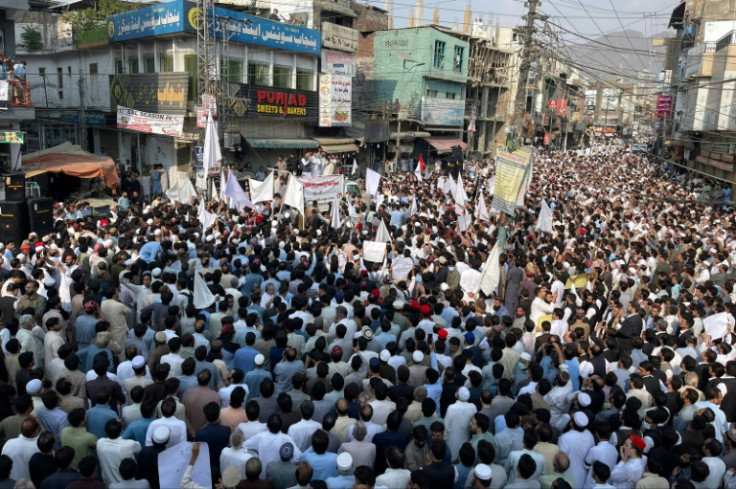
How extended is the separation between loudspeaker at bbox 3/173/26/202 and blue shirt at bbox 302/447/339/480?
35.3 ft

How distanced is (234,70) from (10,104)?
8.73m

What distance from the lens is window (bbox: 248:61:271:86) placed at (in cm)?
2388

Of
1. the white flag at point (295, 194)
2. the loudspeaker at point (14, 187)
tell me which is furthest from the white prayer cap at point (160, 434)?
the loudspeaker at point (14, 187)

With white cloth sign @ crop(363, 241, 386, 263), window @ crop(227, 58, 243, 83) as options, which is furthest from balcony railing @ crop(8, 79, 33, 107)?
white cloth sign @ crop(363, 241, 386, 263)

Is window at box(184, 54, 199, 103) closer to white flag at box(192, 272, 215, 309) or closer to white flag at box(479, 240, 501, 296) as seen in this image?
white flag at box(192, 272, 215, 309)

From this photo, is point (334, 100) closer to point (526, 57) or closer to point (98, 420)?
point (526, 57)

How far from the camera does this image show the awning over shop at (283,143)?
23.8 m

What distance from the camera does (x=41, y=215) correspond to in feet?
39.8

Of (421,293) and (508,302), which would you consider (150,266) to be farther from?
(508,302)

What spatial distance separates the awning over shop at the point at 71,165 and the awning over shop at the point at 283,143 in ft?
22.5

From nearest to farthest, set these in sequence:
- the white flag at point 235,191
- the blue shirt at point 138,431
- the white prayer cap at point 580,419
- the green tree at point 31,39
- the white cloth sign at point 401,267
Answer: the blue shirt at point 138,431 < the white prayer cap at point 580,419 < the white cloth sign at point 401,267 < the white flag at point 235,191 < the green tree at point 31,39

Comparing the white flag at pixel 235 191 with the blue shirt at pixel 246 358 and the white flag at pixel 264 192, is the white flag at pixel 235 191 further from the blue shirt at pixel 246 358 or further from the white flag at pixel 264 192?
the blue shirt at pixel 246 358

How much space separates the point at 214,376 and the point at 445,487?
2696 mm

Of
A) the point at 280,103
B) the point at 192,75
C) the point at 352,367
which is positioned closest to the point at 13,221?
Answer: the point at 352,367
